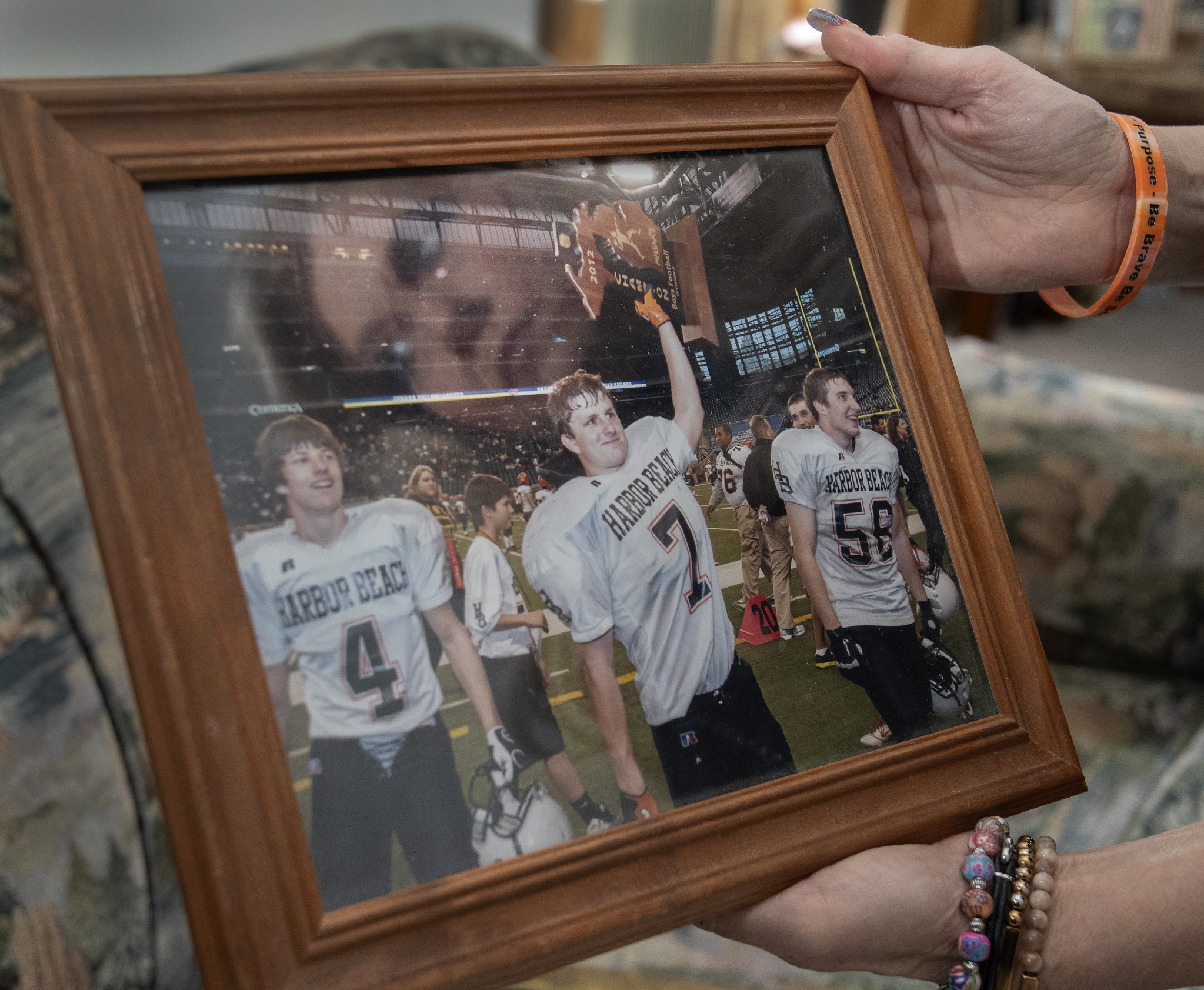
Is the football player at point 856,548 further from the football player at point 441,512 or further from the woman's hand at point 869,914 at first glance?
the football player at point 441,512

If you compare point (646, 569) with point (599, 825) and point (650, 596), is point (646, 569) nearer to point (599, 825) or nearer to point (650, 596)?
point (650, 596)

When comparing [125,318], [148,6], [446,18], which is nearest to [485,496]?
[125,318]

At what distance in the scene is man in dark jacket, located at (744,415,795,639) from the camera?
0.65 metres

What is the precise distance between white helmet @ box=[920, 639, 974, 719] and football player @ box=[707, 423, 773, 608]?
0.53ft

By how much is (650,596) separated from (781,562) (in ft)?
0.41

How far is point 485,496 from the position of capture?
57cm

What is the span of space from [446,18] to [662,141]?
5.29 feet

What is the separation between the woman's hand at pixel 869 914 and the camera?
606 mm

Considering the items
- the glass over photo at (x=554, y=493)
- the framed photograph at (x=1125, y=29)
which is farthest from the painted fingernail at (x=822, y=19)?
the framed photograph at (x=1125, y=29)

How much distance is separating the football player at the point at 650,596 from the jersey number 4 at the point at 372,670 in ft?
0.38

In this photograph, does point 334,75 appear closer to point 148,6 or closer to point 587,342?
point 587,342

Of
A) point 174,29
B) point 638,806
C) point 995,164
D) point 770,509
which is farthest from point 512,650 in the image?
point 174,29

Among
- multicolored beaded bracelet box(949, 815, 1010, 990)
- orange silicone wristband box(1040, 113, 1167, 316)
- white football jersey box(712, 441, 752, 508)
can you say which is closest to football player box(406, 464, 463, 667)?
white football jersey box(712, 441, 752, 508)

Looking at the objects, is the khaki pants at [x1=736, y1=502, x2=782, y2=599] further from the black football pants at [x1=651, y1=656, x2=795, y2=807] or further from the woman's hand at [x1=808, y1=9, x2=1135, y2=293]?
the woman's hand at [x1=808, y1=9, x2=1135, y2=293]
